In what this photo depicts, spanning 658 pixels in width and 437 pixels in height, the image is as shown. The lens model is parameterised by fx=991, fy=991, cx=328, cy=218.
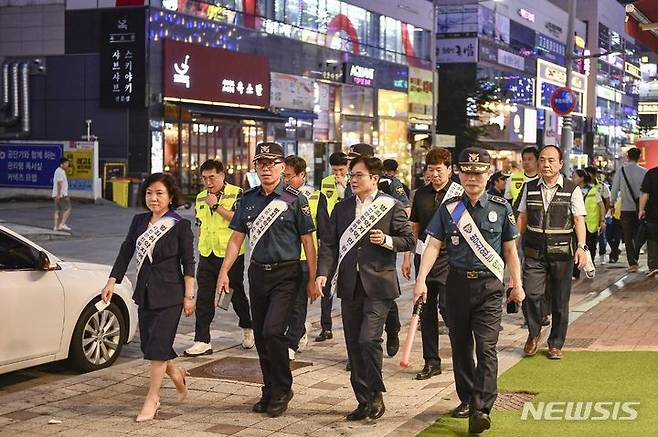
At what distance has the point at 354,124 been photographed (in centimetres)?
4928

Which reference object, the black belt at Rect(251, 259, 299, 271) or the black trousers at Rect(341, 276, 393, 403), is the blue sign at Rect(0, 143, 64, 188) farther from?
the black trousers at Rect(341, 276, 393, 403)

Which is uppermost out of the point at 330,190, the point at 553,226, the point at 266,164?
the point at 266,164

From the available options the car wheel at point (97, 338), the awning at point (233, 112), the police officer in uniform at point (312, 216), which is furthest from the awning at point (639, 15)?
the awning at point (233, 112)

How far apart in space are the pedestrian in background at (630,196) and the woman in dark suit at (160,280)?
10.5 meters

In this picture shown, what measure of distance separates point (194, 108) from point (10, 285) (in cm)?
2981

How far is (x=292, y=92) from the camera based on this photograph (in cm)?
4362

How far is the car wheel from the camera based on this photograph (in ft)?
28.1

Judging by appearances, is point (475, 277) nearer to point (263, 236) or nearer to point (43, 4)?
point (263, 236)

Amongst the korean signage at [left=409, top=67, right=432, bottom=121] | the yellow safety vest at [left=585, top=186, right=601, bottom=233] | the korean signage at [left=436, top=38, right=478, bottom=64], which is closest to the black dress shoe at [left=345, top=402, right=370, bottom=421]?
the yellow safety vest at [left=585, top=186, right=601, bottom=233]

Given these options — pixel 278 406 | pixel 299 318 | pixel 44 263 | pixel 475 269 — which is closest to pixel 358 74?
pixel 299 318

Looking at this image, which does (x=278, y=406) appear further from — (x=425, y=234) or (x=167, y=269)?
(x=425, y=234)

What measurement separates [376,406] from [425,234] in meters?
2.10

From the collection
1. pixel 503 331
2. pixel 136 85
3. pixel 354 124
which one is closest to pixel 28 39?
pixel 136 85

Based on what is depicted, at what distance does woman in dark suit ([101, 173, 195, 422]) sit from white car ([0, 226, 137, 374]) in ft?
3.57
